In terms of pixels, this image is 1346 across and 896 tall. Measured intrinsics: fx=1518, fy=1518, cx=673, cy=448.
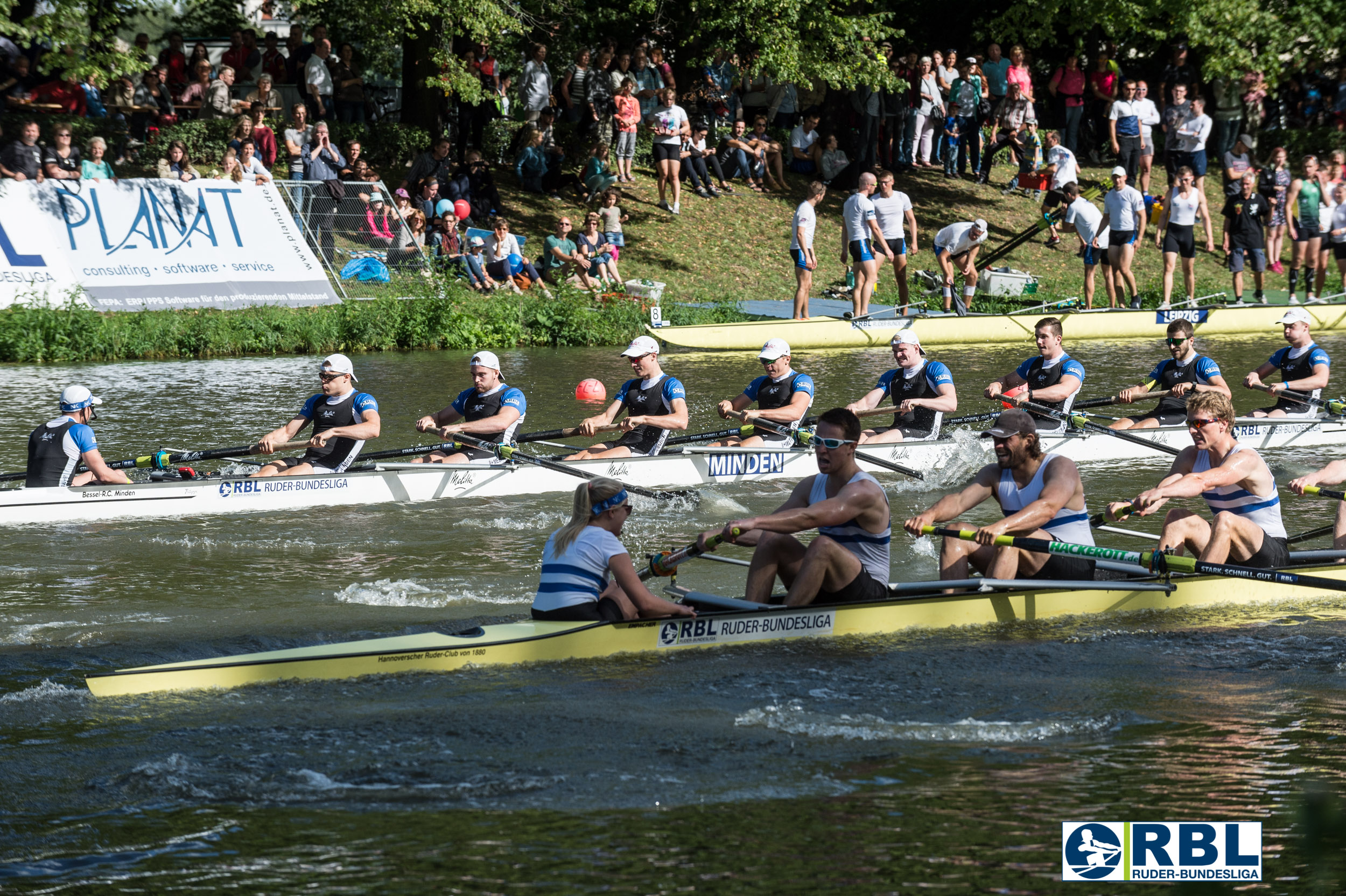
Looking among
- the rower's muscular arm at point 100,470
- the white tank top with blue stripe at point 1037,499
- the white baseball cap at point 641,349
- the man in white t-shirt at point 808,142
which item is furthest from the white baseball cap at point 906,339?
the man in white t-shirt at point 808,142

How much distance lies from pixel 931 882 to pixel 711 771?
4.56 ft

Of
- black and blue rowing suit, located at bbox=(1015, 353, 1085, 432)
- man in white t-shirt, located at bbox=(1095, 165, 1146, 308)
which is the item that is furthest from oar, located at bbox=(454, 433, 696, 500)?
man in white t-shirt, located at bbox=(1095, 165, 1146, 308)

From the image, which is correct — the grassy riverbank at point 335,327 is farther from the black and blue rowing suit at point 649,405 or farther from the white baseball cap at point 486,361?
the white baseball cap at point 486,361

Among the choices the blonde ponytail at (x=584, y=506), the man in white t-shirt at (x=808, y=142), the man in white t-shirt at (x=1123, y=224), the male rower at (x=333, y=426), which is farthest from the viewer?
the man in white t-shirt at (x=808, y=142)

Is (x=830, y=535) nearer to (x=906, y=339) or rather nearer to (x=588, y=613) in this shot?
(x=588, y=613)

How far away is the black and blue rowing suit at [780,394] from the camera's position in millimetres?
13898

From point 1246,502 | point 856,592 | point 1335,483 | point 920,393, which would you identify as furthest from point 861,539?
point 920,393

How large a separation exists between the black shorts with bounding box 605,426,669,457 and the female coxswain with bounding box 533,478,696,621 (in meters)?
5.50

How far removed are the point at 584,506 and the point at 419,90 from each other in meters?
21.6

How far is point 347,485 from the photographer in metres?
12.8

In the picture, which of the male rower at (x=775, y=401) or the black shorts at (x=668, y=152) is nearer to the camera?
the male rower at (x=775, y=401)

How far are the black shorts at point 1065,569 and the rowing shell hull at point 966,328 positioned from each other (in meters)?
12.5

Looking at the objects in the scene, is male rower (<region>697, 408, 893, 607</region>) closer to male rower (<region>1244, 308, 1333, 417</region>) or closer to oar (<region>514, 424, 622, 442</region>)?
oar (<region>514, 424, 622, 442</region>)

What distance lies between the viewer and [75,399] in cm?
1185
